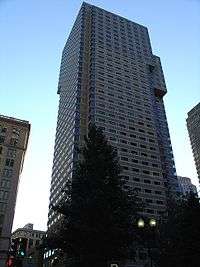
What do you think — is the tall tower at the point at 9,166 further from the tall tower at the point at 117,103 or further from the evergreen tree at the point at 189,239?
the evergreen tree at the point at 189,239

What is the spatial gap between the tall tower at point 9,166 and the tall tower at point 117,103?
39970 millimetres

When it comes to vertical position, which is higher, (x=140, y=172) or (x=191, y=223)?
(x=140, y=172)

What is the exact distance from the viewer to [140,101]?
5960 inches

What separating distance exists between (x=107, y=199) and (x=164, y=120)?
149 meters

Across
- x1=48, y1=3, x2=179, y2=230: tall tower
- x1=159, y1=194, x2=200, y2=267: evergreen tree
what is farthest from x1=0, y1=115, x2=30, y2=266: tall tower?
x1=159, y1=194, x2=200, y2=267: evergreen tree

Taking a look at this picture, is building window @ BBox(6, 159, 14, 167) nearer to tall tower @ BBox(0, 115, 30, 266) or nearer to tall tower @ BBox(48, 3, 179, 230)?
tall tower @ BBox(0, 115, 30, 266)

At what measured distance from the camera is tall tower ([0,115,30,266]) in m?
74.2

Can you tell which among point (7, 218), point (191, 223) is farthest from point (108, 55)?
point (191, 223)

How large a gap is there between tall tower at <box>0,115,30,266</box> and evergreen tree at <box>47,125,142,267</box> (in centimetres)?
4712

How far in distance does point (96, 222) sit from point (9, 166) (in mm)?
63644

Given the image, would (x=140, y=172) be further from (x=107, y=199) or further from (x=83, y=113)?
(x=107, y=199)

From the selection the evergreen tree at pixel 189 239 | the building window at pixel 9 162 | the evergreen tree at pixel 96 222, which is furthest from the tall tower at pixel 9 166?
the evergreen tree at pixel 96 222

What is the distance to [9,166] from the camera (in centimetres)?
8412

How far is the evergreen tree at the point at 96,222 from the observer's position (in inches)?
949
